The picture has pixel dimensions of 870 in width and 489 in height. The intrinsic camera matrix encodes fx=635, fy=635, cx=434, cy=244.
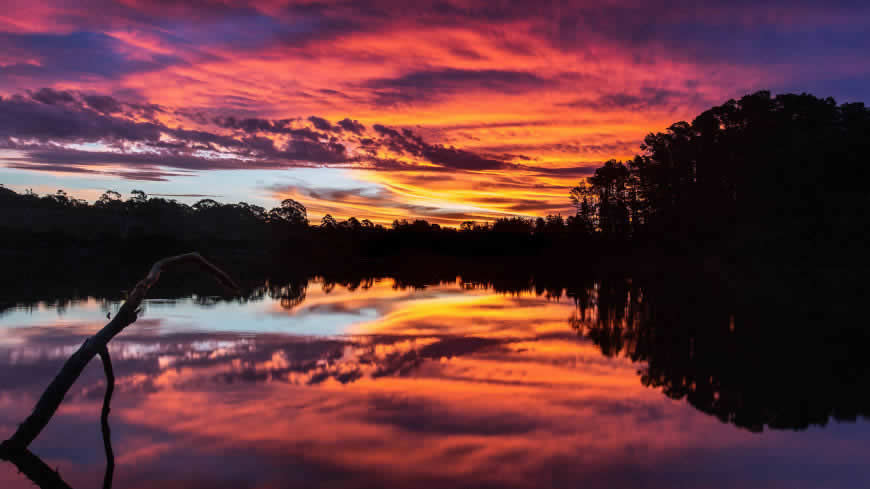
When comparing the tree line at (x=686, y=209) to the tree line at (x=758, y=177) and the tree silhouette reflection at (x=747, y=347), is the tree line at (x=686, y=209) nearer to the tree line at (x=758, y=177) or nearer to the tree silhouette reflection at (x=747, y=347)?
the tree line at (x=758, y=177)

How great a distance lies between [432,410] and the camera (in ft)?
34.1

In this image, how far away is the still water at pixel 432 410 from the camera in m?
7.89

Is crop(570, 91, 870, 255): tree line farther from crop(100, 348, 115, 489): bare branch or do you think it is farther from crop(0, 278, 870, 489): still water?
crop(100, 348, 115, 489): bare branch

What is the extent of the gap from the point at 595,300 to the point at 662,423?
749 inches

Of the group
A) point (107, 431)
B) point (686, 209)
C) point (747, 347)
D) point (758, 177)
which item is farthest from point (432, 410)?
point (686, 209)

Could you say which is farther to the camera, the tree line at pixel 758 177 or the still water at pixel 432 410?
the tree line at pixel 758 177

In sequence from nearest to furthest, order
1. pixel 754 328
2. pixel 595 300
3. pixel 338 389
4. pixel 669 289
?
pixel 338 389 → pixel 754 328 → pixel 595 300 → pixel 669 289

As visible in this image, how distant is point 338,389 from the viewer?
38.6 feet

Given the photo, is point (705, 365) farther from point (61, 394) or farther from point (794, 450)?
point (61, 394)

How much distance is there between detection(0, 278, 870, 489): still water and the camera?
25.9 ft

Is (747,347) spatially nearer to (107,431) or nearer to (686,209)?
(107,431)

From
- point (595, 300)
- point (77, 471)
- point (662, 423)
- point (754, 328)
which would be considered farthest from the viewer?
point (595, 300)

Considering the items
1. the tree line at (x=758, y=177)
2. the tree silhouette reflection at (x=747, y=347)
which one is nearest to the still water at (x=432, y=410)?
the tree silhouette reflection at (x=747, y=347)

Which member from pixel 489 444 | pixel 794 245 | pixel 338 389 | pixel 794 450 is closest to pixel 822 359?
pixel 794 450
